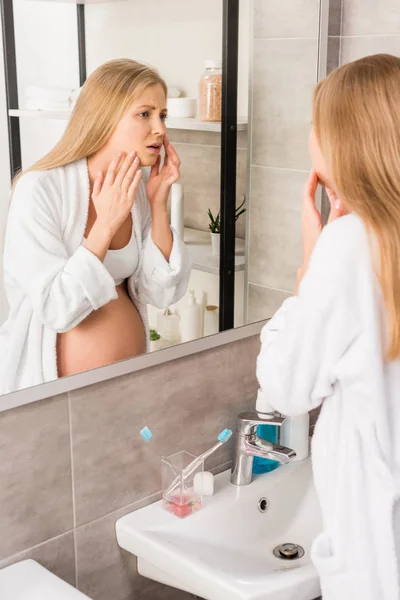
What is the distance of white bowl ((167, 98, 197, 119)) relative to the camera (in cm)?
144

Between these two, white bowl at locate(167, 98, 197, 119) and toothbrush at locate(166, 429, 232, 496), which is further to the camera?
toothbrush at locate(166, 429, 232, 496)

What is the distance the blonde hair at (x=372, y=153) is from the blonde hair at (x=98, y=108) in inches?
13.6

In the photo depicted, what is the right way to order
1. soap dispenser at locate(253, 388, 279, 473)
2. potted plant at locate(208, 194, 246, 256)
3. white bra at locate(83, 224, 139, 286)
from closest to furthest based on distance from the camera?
white bra at locate(83, 224, 139, 286)
potted plant at locate(208, 194, 246, 256)
soap dispenser at locate(253, 388, 279, 473)

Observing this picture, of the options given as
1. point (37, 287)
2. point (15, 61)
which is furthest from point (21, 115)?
point (37, 287)

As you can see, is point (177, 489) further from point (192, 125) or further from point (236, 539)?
point (192, 125)

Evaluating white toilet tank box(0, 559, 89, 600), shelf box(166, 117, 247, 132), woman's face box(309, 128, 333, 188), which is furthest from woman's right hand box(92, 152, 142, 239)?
white toilet tank box(0, 559, 89, 600)

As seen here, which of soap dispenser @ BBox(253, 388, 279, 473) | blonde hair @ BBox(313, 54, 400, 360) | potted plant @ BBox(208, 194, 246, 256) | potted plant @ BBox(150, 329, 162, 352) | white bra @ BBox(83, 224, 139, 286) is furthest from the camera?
soap dispenser @ BBox(253, 388, 279, 473)

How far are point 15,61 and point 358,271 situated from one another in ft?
1.96

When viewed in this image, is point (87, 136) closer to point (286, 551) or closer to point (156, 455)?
point (156, 455)

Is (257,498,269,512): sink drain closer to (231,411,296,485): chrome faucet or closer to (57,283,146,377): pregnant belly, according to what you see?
(231,411,296,485): chrome faucet

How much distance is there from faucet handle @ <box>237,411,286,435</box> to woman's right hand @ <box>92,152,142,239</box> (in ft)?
1.63

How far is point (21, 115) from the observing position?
1.20 metres

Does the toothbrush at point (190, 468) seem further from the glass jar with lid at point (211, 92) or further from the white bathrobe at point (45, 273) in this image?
the glass jar with lid at point (211, 92)

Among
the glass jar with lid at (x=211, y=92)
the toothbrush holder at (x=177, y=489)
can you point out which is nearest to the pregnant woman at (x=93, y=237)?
the glass jar with lid at (x=211, y=92)
